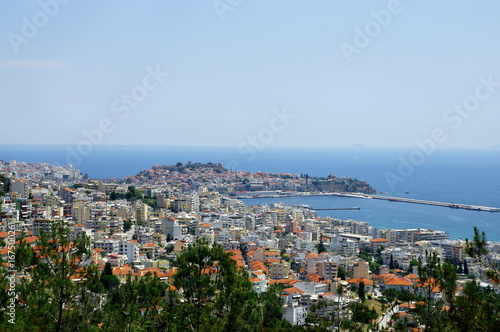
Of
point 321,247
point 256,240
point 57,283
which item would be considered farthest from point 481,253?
point 321,247

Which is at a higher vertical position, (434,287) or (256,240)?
(434,287)

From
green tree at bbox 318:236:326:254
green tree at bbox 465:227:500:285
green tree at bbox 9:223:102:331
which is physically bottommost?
green tree at bbox 318:236:326:254

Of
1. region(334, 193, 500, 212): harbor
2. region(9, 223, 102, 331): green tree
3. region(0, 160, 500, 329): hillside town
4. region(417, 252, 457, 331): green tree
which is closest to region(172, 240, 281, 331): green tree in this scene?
region(9, 223, 102, 331): green tree

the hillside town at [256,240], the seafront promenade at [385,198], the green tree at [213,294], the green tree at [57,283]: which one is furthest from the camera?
the seafront promenade at [385,198]

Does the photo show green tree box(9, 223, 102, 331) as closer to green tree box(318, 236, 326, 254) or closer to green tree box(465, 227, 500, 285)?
green tree box(465, 227, 500, 285)

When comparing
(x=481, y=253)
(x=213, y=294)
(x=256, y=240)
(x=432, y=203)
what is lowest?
(x=256, y=240)

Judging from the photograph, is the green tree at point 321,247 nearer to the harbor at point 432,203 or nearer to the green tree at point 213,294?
the green tree at point 213,294

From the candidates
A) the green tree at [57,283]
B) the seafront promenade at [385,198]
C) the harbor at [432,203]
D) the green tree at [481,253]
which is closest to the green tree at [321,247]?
the green tree at [57,283]

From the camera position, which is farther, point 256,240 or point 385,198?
point 385,198

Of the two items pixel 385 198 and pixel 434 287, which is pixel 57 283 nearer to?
pixel 434 287


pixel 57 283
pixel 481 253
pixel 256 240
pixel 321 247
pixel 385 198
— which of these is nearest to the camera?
pixel 481 253

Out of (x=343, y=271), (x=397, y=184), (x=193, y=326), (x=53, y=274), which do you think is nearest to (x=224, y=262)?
(x=193, y=326)
